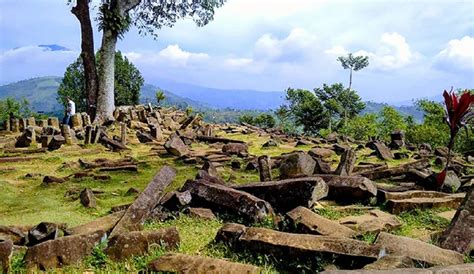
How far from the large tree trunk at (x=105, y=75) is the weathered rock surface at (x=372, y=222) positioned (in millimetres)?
17301

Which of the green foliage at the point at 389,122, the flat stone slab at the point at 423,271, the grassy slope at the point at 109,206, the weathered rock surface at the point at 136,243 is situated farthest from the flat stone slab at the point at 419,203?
the green foliage at the point at 389,122

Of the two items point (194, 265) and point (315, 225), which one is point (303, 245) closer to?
point (315, 225)

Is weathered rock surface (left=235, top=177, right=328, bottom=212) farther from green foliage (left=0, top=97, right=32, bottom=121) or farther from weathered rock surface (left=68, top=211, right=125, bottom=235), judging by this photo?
green foliage (left=0, top=97, right=32, bottom=121)

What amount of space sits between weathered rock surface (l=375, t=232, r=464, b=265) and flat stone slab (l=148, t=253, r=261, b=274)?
4.52ft

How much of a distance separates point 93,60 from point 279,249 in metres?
19.7

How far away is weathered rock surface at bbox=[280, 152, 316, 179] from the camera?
8.19 meters

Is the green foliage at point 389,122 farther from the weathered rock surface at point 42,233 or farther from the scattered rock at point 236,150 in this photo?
the weathered rock surface at point 42,233

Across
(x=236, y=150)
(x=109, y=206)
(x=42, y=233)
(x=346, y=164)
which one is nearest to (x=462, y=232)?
(x=346, y=164)

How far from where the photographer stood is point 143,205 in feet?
19.3

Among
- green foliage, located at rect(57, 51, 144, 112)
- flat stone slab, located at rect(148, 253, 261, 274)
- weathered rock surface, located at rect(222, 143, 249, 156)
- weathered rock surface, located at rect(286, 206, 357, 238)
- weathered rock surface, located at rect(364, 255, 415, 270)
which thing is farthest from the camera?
green foliage, located at rect(57, 51, 144, 112)

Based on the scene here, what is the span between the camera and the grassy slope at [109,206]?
459 cm

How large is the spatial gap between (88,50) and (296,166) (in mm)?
16622

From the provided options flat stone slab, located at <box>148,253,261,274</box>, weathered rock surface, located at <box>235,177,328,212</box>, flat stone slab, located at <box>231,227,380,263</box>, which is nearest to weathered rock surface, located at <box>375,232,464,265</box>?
flat stone slab, located at <box>231,227,380,263</box>

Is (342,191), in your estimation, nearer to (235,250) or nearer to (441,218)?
(441,218)
